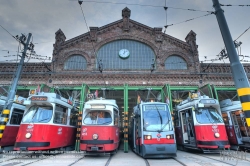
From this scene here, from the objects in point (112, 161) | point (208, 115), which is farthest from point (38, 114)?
point (208, 115)

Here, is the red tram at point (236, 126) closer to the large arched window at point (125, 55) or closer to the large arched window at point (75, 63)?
the large arched window at point (125, 55)

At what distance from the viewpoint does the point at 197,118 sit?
932 cm

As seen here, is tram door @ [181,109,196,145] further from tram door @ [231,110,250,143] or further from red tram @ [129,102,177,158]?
tram door @ [231,110,250,143]

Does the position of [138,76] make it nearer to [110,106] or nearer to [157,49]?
[157,49]

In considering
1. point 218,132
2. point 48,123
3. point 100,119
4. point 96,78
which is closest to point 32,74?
point 96,78

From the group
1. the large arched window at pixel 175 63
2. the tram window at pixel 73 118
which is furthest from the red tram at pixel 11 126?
the large arched window at pixel 175 63

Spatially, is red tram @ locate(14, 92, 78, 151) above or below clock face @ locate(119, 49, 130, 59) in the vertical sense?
below

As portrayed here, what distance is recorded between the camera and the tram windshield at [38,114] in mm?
8219

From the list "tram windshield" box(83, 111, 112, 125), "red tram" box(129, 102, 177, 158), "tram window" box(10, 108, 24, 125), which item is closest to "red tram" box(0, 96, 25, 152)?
"tram window" box(10, 108, 24, 125)

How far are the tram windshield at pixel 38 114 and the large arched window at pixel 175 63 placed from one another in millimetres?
14099

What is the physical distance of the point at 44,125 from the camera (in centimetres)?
806

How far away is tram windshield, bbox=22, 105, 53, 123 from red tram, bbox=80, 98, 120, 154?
6.52ft

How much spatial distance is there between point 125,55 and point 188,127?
462 inches

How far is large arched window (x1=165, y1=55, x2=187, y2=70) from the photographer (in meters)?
18.6
